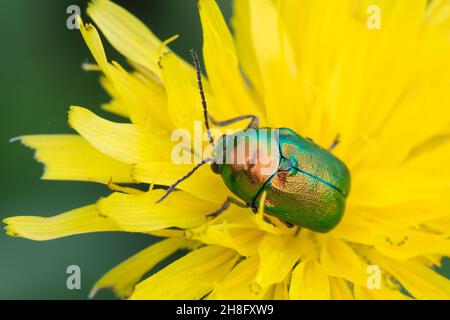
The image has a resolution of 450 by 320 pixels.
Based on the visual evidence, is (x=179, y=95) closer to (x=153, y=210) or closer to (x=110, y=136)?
(x=110, y=136)

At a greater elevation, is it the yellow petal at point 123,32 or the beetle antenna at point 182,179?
the yellow petal at point 123,32

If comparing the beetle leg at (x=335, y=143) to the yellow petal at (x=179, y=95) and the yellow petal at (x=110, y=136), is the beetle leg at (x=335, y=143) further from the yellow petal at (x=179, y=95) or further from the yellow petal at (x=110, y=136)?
the yellow petal at (x=110, y=136)

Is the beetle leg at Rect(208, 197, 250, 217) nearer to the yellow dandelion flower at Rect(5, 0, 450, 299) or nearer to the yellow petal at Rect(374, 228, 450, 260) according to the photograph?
the yellow dandelion flower at Rect(5, 0, 450, 299)

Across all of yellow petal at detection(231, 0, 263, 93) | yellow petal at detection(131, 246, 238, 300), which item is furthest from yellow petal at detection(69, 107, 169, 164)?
yellow petal at detection(231, 0, 263, 93)

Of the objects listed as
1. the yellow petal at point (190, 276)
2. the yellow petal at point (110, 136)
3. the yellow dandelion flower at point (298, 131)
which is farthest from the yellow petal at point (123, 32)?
the yellow petal at point (190, 276)

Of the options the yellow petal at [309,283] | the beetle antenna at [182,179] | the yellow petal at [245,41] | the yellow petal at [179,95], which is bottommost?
the yellow petal at [309,283]
